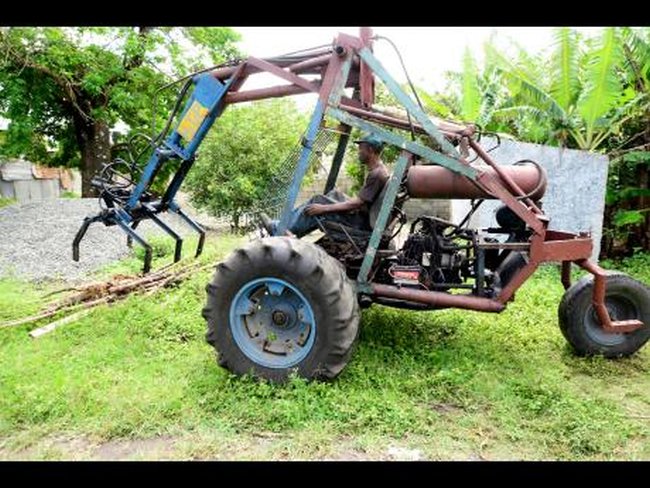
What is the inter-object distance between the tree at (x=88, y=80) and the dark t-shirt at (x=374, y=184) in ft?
33.6

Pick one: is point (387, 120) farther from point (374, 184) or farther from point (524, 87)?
point (524, 87)

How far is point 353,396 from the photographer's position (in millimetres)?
4266

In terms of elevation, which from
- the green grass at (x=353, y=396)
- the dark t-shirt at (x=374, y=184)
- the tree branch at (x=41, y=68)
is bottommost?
the green grass at (x=353, y=396)

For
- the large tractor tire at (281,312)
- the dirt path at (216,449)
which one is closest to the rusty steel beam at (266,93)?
the large tractor tire at (281,312)

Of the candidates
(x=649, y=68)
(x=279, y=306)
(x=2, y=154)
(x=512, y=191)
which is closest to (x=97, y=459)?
(x=279, y=306)

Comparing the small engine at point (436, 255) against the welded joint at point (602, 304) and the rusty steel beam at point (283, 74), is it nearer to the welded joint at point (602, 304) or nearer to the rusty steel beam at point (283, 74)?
the welded joint at point (602, 304)

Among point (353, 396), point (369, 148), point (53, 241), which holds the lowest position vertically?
point (353, 396)

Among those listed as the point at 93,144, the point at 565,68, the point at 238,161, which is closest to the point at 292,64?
the point at 565,68

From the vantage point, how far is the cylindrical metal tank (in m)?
4.82

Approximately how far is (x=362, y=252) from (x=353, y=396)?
140 cm

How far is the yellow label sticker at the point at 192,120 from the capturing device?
5098 millimetres

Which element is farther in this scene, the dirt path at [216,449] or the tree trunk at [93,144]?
the tree trunk at [93,144]

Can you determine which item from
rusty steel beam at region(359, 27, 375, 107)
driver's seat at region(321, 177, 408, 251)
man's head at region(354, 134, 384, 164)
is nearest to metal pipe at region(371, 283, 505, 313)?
driver's seat at region(321, 177, 408, 251)

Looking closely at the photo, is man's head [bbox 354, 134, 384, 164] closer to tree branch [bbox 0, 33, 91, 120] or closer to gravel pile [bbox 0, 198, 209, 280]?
gravel pile [bbox 0, 198, 209, 280]
